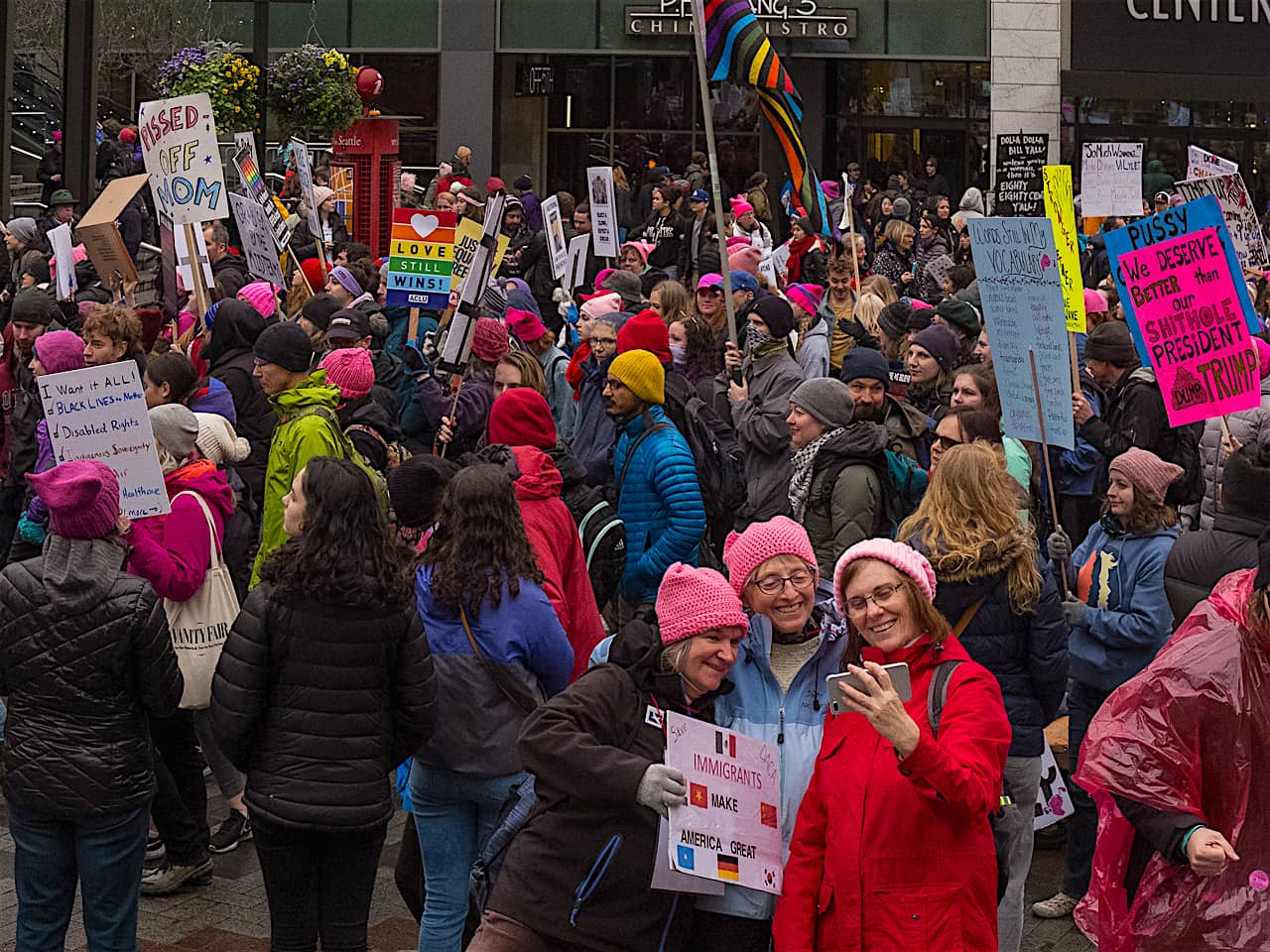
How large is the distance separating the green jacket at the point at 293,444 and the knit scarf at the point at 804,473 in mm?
1738

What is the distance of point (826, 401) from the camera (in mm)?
7129

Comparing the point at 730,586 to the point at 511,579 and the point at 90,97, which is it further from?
the point at 90,97

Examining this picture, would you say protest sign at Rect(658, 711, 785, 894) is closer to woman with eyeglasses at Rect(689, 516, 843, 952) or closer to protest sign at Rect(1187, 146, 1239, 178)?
woman with eyeglasses at Rect(689, 516, 843, 952)

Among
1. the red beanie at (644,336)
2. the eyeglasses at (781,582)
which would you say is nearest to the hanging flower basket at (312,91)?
the red beanie at (644,336)

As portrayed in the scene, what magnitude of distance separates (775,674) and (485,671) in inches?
49.0

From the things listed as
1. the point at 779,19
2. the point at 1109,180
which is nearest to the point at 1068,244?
the point at 1109,180

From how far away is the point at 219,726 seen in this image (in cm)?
510

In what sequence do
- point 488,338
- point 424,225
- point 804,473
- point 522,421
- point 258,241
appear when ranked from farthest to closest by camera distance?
1. point 258,241
2. point 424,225
3. point 488,338
4. point 804,473
5. point 522,421

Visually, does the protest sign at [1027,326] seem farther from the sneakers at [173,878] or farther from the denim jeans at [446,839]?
the sneakers at [173,878]

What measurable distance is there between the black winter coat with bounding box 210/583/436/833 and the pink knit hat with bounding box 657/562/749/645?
3.48 feet

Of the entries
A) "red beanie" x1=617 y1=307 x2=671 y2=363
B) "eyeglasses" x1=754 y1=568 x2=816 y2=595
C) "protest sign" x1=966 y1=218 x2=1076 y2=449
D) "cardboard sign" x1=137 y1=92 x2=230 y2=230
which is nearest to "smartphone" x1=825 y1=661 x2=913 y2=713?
"eyeglasses" x1=754 y1=568 x2=816 y2=595

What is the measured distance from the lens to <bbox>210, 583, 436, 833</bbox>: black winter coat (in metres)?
5.07

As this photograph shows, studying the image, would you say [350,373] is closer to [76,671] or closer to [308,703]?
[76,671]

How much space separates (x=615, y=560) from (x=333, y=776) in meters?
2.39
